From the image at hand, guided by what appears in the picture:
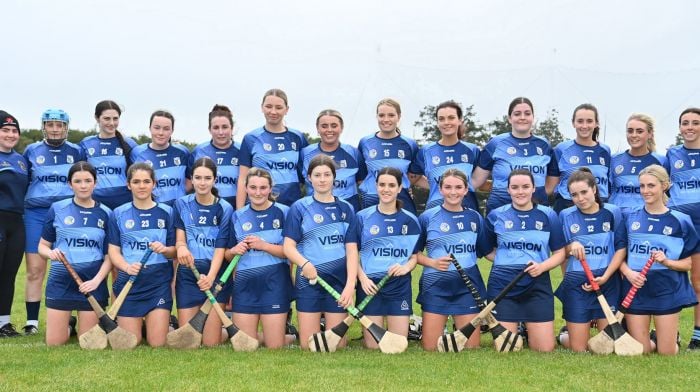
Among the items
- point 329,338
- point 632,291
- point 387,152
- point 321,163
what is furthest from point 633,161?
point 329,338

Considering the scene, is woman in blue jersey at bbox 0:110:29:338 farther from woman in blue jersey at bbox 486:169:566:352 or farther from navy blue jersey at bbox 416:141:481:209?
woman in blue jersey at bbox 486:169:566:352

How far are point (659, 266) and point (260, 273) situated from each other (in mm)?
3318

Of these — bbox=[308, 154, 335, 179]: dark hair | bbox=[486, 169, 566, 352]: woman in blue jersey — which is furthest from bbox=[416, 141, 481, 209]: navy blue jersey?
bbox=[308, 154, 335, 179]: dark hair

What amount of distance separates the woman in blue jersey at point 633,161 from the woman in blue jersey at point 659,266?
606 mm

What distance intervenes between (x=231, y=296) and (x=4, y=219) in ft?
7.78

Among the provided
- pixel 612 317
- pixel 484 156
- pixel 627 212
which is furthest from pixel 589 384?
pixel 484 156

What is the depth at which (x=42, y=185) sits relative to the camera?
7402 mm

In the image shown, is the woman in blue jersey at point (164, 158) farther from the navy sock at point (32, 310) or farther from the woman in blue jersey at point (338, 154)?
the navy sock at point (32, 310)

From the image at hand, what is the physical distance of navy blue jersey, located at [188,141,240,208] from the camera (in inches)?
293

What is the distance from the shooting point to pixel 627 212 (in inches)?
253

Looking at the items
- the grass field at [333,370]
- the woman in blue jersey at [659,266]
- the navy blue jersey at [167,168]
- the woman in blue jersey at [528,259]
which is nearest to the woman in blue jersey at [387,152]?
the woman in blue jersey at [528,259]

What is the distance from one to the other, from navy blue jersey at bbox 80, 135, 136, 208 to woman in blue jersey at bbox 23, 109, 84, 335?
0.17m

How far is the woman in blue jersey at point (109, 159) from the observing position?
7488 millimetres

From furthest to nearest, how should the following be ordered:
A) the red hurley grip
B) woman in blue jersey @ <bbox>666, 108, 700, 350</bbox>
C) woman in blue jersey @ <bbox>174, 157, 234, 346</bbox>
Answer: woman in blue jersey @ <bbox>666, 108, 700, 350</bbox> < woman in blue jersey @ <bbox>174, 157, 234, 346</bbox> < the red hurley grip
